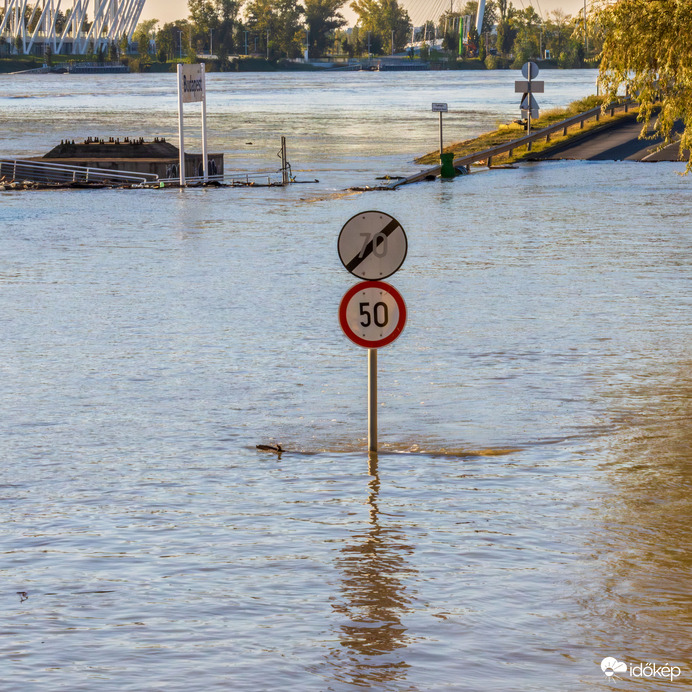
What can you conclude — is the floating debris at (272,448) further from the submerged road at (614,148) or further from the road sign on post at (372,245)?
the submerged road at (614,148)

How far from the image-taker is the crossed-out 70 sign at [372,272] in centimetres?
998

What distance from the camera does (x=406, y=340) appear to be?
17.0 m

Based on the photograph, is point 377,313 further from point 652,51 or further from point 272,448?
point 652,51

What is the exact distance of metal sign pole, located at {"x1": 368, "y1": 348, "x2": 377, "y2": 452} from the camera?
10531 millimetres

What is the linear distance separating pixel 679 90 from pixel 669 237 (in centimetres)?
1108

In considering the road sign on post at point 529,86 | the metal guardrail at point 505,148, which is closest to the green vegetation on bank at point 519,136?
the metal guardrail at point 505,148

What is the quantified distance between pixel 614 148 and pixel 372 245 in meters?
46.6

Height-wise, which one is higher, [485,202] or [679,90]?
[679,90]

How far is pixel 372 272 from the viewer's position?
33.2 ft

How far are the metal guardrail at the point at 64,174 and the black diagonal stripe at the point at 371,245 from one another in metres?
43.1

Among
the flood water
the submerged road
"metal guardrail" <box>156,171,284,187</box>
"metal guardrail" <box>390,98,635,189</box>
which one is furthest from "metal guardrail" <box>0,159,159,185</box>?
the flood water

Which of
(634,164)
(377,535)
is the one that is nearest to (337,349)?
(377,535)

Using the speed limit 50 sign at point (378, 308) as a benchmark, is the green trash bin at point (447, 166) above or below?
below

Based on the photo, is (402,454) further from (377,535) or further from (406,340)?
(406,340)
